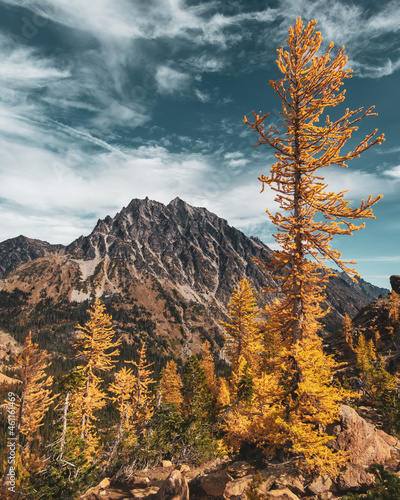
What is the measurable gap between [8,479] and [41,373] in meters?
12.3

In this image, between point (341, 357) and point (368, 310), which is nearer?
point (341, 357)

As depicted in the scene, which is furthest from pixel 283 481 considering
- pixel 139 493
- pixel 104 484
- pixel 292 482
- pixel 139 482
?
pixel 104 484

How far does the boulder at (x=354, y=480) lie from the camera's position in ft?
29.8

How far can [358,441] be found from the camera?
1060 centimetres

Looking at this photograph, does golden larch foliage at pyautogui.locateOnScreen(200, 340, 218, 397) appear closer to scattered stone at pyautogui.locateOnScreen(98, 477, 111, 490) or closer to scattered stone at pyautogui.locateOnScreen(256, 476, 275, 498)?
scattered stone at pyautogui.locateOnScreen(98, 477, 111, 490)

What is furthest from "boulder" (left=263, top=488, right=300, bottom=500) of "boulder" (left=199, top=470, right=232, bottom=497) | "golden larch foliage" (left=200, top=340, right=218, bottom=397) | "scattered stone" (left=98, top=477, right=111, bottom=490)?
"golden larch foliage" (left=200, top=340, right=218, bottom=397)

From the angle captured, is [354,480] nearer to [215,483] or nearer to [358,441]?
[358,441]

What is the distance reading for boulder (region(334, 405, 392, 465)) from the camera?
10.4 meters

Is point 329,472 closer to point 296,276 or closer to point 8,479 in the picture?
point 296,276

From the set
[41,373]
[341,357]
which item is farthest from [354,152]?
[341,357]

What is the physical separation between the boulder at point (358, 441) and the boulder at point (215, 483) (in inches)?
203

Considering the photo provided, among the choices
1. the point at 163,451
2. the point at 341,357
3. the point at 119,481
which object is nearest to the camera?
the point at 119,481

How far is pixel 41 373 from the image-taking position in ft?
75.6

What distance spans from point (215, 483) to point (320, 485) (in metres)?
4.55
